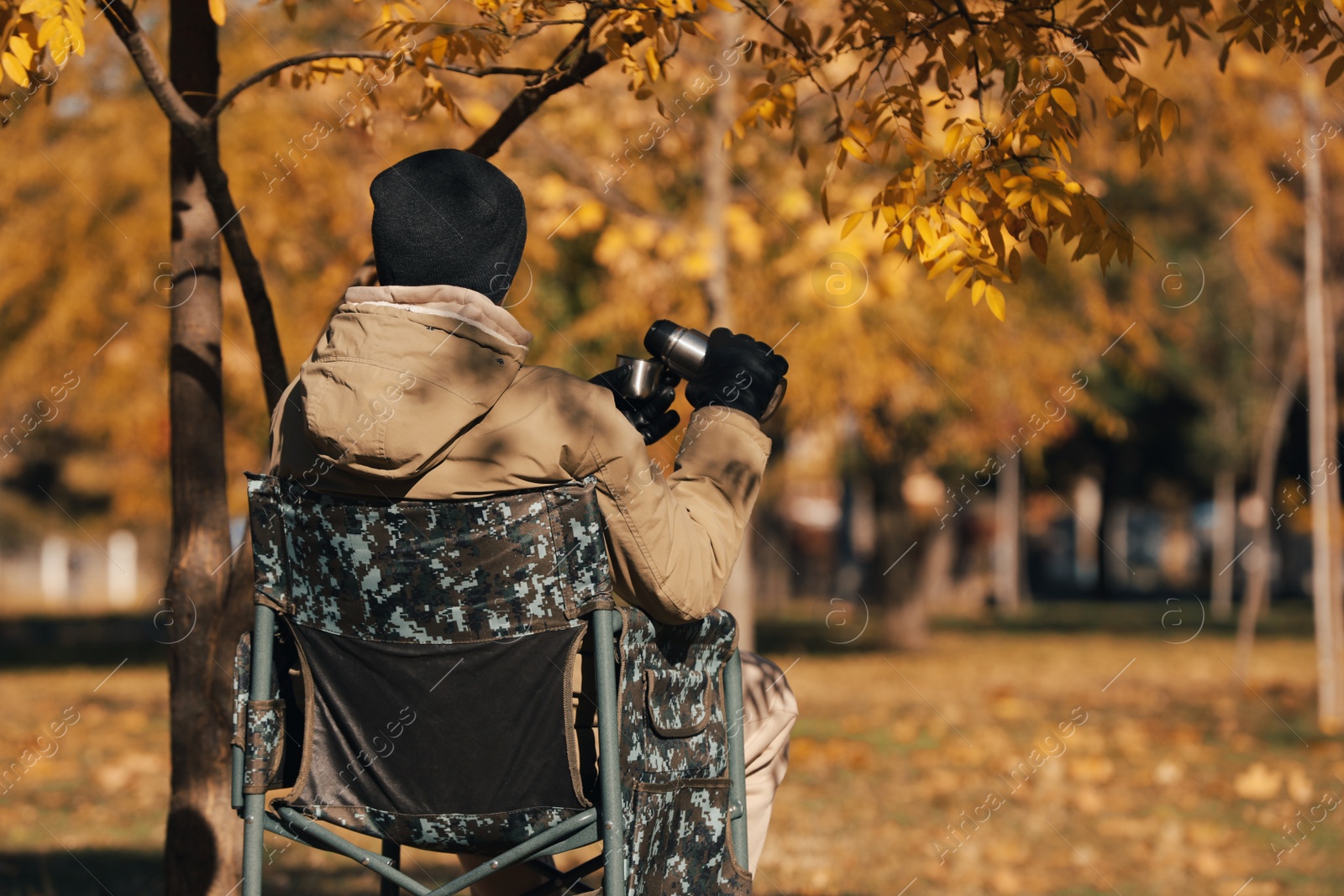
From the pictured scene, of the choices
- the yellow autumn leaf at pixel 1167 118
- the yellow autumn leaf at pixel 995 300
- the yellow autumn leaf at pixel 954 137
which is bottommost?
the yellow autumn leaf at pixel 995 300

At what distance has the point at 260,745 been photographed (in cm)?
221

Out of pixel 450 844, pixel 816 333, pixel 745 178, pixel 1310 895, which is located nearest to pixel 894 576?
pixel 816 333

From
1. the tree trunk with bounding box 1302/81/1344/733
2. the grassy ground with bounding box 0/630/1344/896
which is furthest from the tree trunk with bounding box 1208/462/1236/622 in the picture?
the tree trunk with bounding box 1302/81/1344/733

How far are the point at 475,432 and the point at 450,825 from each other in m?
0.60

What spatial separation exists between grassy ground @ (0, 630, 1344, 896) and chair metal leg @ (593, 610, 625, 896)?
2274 mm

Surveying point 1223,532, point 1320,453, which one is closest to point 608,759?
point 1320,453

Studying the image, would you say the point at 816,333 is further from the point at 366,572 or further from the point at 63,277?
the point at 366,572

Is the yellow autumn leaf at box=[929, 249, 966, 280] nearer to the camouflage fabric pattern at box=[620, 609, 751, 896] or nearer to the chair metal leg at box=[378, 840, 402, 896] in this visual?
the camouflage fabric pattern at box=[620, 609, 751, 896]

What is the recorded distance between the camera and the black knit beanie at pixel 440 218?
214 cm

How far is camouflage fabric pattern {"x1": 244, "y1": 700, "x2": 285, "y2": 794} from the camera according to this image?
220cm

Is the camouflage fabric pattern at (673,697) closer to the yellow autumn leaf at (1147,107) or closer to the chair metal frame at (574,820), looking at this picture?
the chair metal frame at (574,820)

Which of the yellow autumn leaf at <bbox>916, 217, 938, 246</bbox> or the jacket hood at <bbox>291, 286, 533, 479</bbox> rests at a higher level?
the yellow autumn leaf at <bbox>916, 217, 938, 246</bbox>

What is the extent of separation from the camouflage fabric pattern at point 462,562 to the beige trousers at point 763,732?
64 cm

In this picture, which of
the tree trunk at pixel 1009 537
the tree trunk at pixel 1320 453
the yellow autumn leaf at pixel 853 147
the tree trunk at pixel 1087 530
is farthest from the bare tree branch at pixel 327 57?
the tree trunk at pixel 1087 530
